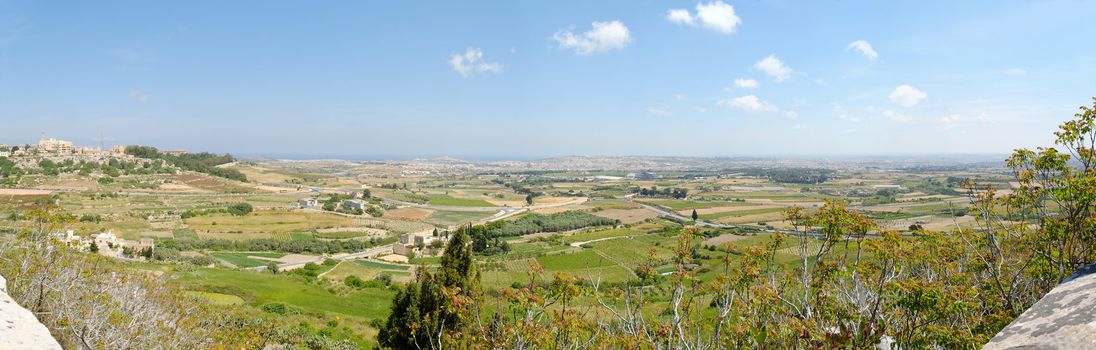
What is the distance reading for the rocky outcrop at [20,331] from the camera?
Result: 20.2ft

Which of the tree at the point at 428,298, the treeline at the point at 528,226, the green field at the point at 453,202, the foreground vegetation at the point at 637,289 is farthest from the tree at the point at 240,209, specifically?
the tree at the point at 428,298

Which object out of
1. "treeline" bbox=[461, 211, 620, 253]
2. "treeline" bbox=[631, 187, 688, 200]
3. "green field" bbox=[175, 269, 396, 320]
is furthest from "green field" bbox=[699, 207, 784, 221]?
"green field" bbox=[175, 269, 396, 320]

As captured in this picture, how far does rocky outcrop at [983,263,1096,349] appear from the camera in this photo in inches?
100

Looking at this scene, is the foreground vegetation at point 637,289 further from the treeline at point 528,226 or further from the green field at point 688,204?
the green field at point 688,204

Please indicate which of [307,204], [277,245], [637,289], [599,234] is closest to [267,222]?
[277,245]

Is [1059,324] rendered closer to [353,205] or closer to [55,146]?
[353,205]

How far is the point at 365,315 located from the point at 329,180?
12358 centimetres

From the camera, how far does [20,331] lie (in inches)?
256

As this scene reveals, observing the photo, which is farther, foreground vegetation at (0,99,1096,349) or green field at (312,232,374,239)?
green field at (312,232,374,239)

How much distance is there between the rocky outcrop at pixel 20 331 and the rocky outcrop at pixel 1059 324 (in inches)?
386

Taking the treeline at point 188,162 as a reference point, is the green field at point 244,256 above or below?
below

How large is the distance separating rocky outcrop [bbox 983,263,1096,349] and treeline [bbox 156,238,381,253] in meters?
60.9

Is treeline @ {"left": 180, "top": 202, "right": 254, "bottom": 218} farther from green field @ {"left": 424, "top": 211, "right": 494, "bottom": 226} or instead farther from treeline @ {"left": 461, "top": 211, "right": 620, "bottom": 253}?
treeline @ {"left": 461, "top": 211, "right": 620, "bottom": 253}

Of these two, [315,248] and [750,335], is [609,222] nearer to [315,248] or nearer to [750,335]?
[315,248]
